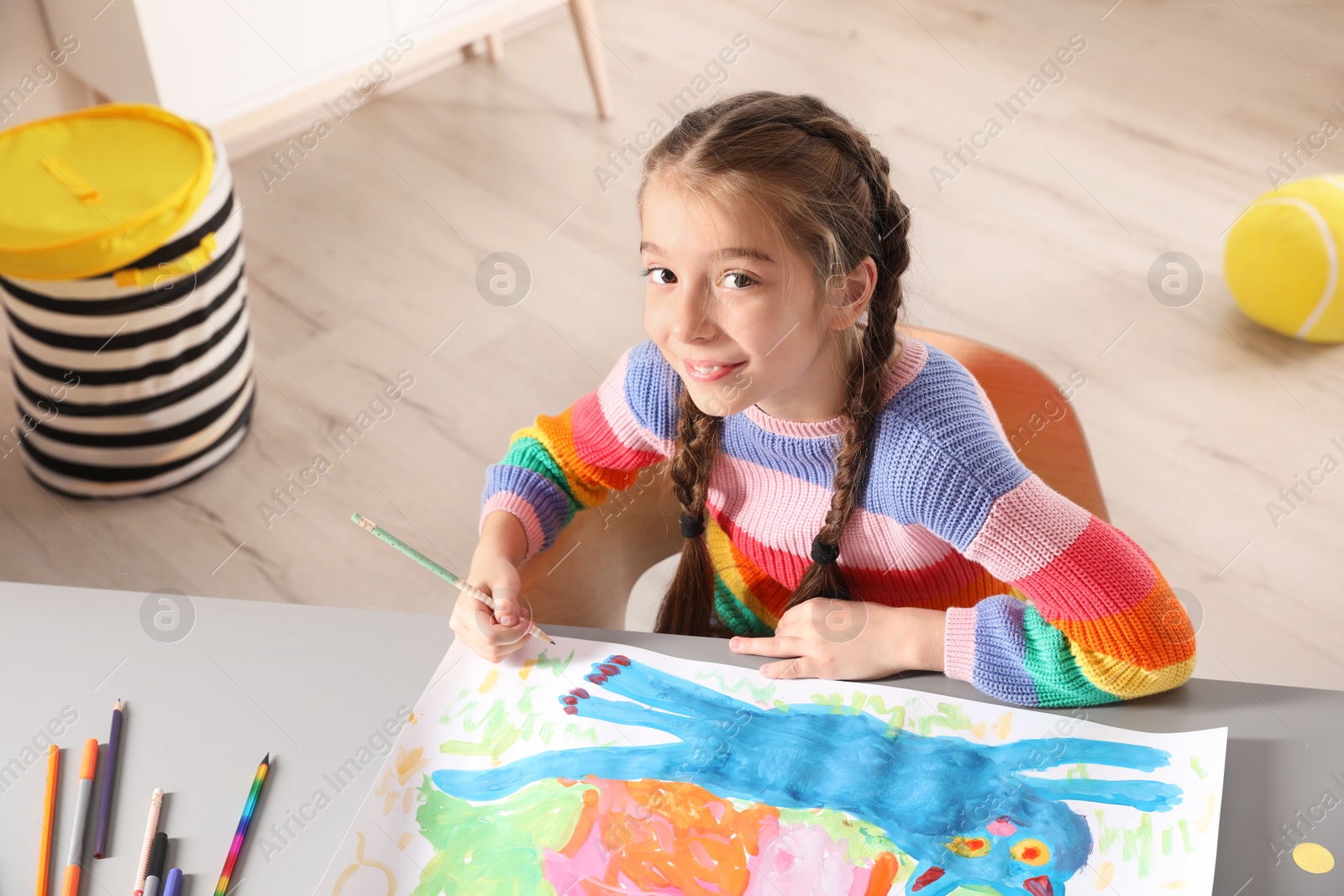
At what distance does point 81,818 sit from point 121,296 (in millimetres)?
1155

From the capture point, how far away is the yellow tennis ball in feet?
6.70

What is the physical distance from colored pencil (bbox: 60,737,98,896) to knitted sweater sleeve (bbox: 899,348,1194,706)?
602mm

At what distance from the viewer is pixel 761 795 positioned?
783 mm

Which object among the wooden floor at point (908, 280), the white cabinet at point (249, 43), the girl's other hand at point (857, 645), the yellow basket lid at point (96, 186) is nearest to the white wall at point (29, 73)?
the white cabinet at point (249, 43)

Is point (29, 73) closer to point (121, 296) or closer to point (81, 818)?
point (121, 296)

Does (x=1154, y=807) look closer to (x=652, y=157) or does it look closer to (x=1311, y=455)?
(x=652, y=157)

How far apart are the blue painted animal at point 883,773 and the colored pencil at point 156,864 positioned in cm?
18

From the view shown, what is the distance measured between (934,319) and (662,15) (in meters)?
1.48

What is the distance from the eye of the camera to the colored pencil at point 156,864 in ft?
2.45

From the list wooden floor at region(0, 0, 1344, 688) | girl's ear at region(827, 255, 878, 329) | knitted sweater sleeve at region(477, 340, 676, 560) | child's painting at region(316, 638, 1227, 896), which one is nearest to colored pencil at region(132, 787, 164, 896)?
child's painting at region(316, 638, 1227, 896)

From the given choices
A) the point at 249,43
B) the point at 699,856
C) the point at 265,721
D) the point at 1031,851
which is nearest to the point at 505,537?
the point at 265,721

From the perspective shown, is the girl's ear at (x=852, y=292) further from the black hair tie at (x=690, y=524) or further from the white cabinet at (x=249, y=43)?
the white cabinet at (x=249, y=43)

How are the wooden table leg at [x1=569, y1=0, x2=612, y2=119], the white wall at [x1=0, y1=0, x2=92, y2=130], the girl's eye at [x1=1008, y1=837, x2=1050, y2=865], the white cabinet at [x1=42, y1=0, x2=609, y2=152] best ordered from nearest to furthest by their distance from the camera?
the girl's eye at [x1=1008, y1=837, x2=1050, y2=865], the white cabinet at [x1=42, y1=0, x2=609, y2=152], the white wall at [x1=0, y1=0, x2=92, y2=130], the wooden table leg at [x1=569, y1=0, x2=612, y2=119]

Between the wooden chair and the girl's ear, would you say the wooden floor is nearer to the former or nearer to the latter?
the wooden chair
